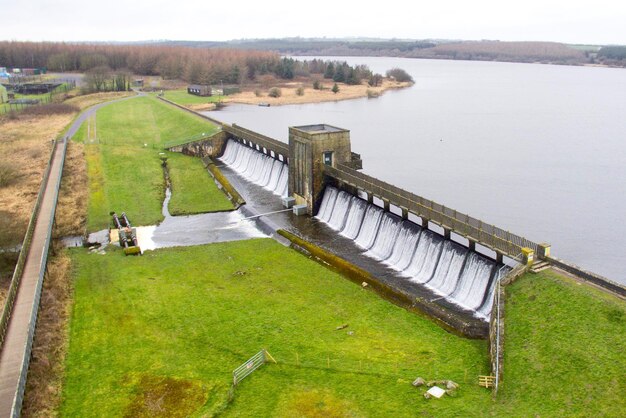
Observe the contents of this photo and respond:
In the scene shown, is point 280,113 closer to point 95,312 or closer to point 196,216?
point 196,216

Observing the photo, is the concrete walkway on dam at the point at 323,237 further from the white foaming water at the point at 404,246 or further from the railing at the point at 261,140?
the railing at the point at 261,140

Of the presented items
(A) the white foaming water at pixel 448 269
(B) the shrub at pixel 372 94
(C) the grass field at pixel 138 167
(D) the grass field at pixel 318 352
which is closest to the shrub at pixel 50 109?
(C) the grass field at pixel 138 167

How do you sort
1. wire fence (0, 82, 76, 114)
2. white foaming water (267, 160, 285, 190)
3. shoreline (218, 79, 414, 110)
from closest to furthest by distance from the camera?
white foaming water (267, 160, 285, 190), wire fence (0, 82, 76, 114), shoreline (218, 79, 414, 110)

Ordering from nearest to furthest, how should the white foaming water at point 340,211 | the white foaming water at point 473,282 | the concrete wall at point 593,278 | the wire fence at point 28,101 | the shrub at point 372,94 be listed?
the concrete wall at point 593,278, the white foaming water at point 473,282, the white foaming water at point 340,211, the wire fence at point 28,101, the shrub at point 372,94

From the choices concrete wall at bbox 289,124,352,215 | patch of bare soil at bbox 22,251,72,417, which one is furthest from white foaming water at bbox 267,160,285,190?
patch of bare soil at bbox 22,251,72,417

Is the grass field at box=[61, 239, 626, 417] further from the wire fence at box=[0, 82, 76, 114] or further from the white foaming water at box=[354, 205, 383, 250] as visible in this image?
→ the wire fence at box=[0, 82, 76, 114]

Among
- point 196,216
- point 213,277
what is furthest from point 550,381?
point 196,216

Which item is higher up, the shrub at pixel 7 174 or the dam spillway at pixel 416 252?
the shrub at pixel 7 174
